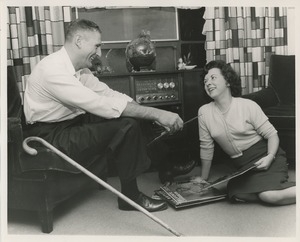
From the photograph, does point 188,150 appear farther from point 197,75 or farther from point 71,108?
point 71,108

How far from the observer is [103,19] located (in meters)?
2.45

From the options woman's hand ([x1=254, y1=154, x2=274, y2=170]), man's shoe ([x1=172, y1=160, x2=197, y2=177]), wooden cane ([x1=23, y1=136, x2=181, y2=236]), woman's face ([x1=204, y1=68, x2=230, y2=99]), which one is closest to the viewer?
wooden cane ([x1=23, y1=136, x2=181, y2=236])

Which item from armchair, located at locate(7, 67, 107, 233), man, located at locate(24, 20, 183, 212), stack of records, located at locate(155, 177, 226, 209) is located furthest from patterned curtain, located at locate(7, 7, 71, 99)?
stack of records, located at locate(155, 177, 226, 209)

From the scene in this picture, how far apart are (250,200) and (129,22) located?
1.44 meters

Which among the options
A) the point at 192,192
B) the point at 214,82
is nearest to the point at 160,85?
the point at 214,82

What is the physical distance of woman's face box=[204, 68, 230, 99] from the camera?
5.59ft

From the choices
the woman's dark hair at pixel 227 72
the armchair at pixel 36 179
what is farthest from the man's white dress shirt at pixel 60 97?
the woman's dark hair at pixel 227 72

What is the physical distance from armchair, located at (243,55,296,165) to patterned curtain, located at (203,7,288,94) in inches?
6.8

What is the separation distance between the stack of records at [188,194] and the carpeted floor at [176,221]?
2cm

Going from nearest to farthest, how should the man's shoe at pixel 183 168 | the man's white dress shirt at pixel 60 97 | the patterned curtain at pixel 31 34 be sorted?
1. the man's white dress shirt at pixel 60 97
2. the man's shoe at pixel 183 168
3. the patterned curtain at pixel 31 34

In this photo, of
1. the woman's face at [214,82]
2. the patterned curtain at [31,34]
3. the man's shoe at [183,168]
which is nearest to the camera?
the woman's face at [214,82]

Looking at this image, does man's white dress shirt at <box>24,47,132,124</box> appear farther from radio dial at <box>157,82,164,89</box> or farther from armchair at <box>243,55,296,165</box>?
armchair at <box>243,55,296,165</box>

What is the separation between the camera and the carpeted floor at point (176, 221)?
1.35 meters

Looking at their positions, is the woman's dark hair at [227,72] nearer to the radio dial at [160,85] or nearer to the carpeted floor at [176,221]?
the radio dial at [160,85]
